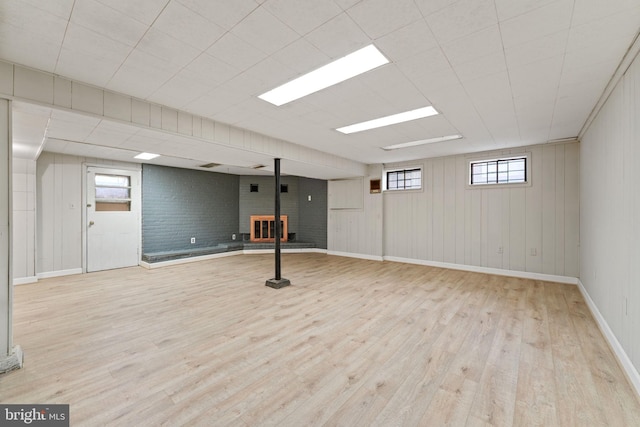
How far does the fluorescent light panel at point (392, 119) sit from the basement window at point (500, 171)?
3075 millimetres

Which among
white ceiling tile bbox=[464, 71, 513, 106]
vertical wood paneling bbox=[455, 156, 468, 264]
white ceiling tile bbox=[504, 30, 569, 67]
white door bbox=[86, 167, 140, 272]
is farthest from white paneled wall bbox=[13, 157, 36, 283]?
vertical wood paneling bbox=[455, 156, 468, 264]

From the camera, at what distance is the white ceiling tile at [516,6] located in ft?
5.13

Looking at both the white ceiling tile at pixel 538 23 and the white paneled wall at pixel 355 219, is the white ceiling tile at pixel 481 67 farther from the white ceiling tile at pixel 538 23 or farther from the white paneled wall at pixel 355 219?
the white paneled wall at pixel 355 219

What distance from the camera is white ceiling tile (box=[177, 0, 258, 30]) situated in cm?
157

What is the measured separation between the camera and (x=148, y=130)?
3186 mm

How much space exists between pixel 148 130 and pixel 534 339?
16.1ft

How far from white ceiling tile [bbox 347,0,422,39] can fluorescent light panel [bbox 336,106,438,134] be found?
165cm

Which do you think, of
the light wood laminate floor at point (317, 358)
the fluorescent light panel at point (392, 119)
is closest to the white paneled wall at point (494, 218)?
the light wood laminate floor at point (317, 358)

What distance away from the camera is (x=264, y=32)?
1833mm

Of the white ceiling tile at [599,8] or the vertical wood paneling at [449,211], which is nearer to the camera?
the white ceiling tile at [599,8]

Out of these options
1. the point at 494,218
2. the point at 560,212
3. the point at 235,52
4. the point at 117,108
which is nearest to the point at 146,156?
the point at 117,108

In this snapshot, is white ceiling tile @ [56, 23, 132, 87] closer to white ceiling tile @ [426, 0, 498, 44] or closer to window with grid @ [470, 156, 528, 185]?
white ceiling tile @ [426, 0, 498, 44]

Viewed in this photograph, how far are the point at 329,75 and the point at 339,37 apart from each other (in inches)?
23.1

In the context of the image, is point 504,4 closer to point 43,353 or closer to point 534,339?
point 534,339
